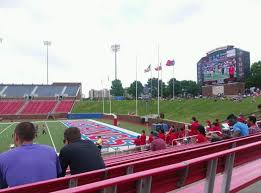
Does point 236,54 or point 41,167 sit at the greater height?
point 236,54

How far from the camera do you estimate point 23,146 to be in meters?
3.95

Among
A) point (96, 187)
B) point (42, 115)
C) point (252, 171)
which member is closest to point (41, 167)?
point (96, 187)

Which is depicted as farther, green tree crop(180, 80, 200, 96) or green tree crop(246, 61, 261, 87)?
green tree crop(180, 80, 200, 96)

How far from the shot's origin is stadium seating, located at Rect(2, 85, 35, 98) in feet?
369

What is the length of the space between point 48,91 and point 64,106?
62.8 feet

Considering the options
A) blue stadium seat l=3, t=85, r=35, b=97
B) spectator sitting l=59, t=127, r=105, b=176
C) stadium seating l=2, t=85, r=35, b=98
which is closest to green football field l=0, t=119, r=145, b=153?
spectator sitting l=59, t=127, r=105, b=176

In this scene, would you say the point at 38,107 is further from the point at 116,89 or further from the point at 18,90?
the point at 116,89

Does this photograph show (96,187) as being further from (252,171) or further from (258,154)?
(258,154)

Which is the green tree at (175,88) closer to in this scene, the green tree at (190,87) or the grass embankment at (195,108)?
the green tree at (190,87)

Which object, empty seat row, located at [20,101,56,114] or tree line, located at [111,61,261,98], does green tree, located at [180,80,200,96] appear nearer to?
tree line, located at [111,61,261,98]

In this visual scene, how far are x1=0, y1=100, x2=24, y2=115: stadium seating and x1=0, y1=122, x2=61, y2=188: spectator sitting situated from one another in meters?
89.8

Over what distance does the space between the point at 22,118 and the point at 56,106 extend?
14.7 metres

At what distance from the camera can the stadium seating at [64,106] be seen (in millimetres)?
93963

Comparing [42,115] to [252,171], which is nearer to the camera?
[252,171]
